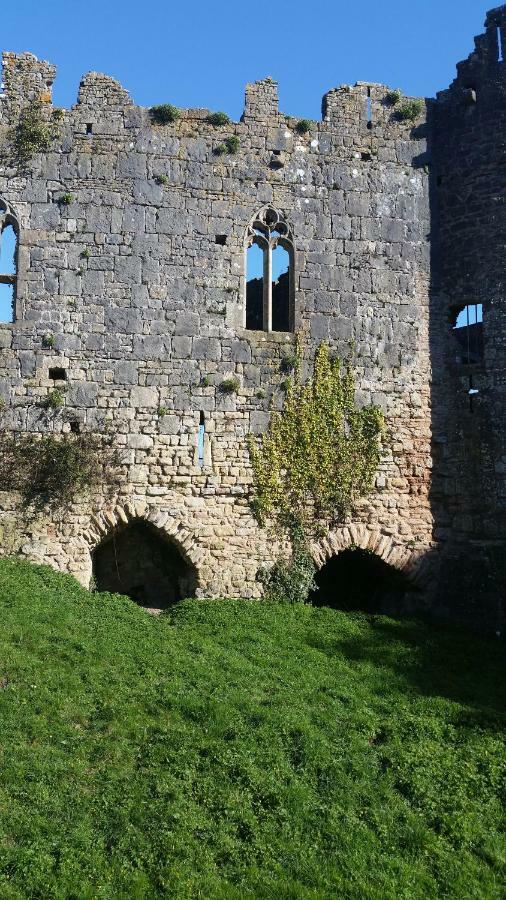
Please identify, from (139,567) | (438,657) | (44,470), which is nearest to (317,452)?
(139,567)

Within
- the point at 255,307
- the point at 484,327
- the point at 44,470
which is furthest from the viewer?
the point at 255,307

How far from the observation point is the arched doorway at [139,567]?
49.5 feet

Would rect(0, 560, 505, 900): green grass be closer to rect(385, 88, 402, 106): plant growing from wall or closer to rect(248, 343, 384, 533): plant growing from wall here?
rect(248, 343, 384, 533): plant growing from wall

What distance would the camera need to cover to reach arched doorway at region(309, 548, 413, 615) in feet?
50.1

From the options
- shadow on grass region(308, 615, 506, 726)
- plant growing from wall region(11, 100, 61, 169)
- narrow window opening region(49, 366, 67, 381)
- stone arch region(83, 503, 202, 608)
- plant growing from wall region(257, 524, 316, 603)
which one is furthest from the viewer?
plant growing from wall region(11, 100, 61, 169)

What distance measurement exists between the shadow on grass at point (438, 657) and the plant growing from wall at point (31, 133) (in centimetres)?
1010

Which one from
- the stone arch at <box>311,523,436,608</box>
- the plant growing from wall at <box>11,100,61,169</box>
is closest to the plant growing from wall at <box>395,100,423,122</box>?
the plant growing from wall at <box>11,100,61,169</box>

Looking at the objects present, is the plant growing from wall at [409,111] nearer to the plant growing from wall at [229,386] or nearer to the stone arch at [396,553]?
the plant growing from wall at [229,386]

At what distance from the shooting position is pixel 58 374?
14.6 m

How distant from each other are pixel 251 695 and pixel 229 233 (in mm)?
8736

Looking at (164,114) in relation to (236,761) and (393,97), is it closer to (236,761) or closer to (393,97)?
(393,97)

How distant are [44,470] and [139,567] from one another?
258cm

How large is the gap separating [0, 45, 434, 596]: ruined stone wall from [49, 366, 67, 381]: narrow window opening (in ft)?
0.29

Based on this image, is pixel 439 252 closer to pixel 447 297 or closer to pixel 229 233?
pixel 447 297
